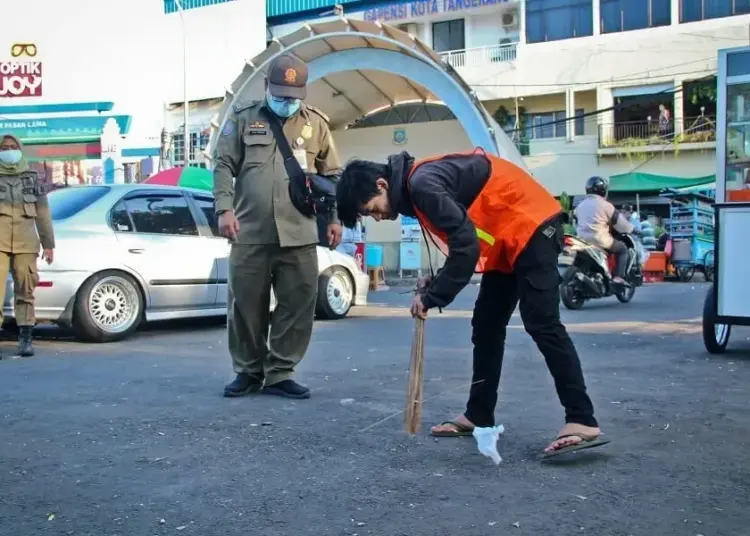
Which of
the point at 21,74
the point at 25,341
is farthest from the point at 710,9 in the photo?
the point at 21,74

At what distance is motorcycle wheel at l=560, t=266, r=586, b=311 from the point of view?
10.8 m

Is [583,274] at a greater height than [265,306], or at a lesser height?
lesser

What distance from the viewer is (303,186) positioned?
5125mm


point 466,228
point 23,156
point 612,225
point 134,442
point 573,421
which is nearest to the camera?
point 466,228

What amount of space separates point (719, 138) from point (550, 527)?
4.85 meters

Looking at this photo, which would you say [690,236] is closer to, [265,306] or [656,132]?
[656,132]

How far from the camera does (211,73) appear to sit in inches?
1478

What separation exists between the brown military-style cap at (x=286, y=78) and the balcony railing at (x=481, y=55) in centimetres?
2802

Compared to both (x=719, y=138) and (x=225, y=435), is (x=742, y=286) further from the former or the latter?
(x=225, y=435)

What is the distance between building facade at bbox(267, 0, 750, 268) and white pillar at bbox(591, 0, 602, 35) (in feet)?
0.12

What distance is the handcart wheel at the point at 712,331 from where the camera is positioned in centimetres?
666

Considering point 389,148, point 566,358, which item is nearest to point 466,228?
point 566,358

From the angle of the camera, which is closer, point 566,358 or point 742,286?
point 566,358

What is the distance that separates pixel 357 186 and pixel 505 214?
2.14 feet
